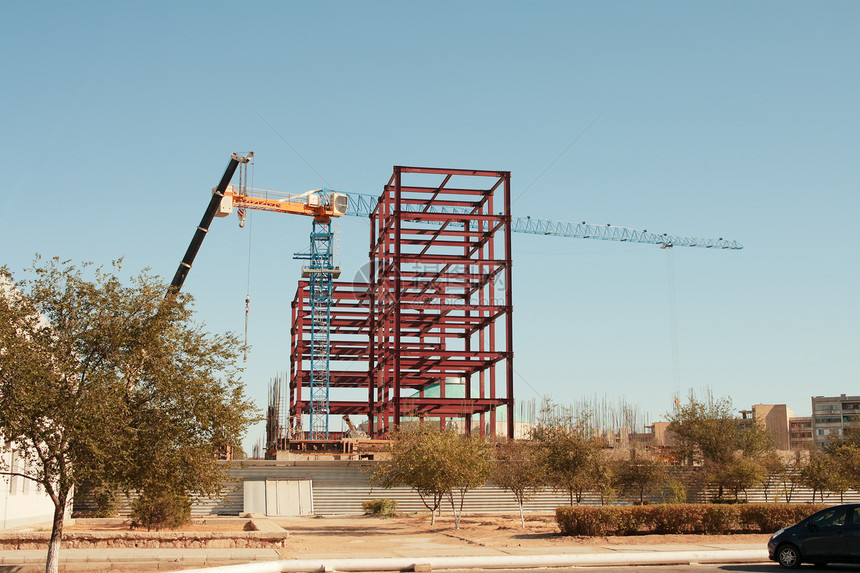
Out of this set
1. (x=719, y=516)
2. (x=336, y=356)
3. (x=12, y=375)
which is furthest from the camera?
(x=336, y=356)

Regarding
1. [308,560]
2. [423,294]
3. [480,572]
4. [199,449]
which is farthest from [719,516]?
[423,294]

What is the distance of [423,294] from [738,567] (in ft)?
176

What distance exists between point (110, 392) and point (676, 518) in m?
18.6

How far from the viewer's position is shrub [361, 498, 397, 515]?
39.2 metres

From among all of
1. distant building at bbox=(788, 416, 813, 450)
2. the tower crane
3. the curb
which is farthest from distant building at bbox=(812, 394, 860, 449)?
the curb

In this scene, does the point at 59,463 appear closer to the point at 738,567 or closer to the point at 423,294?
the point at 738,567

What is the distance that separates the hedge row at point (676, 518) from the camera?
87.1ft

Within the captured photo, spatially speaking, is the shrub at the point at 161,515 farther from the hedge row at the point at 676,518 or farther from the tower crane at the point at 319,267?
the tower crane at the point at 319,267

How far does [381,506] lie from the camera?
129 ft

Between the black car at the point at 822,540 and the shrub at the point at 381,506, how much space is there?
22694mm

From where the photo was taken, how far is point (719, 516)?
89.2 ft

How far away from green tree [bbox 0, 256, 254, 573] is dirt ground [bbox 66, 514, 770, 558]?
487 cm

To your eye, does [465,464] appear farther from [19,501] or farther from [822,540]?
[19,501]

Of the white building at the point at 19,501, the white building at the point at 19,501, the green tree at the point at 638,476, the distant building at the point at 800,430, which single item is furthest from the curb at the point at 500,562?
the distant building at the point at 800,430
